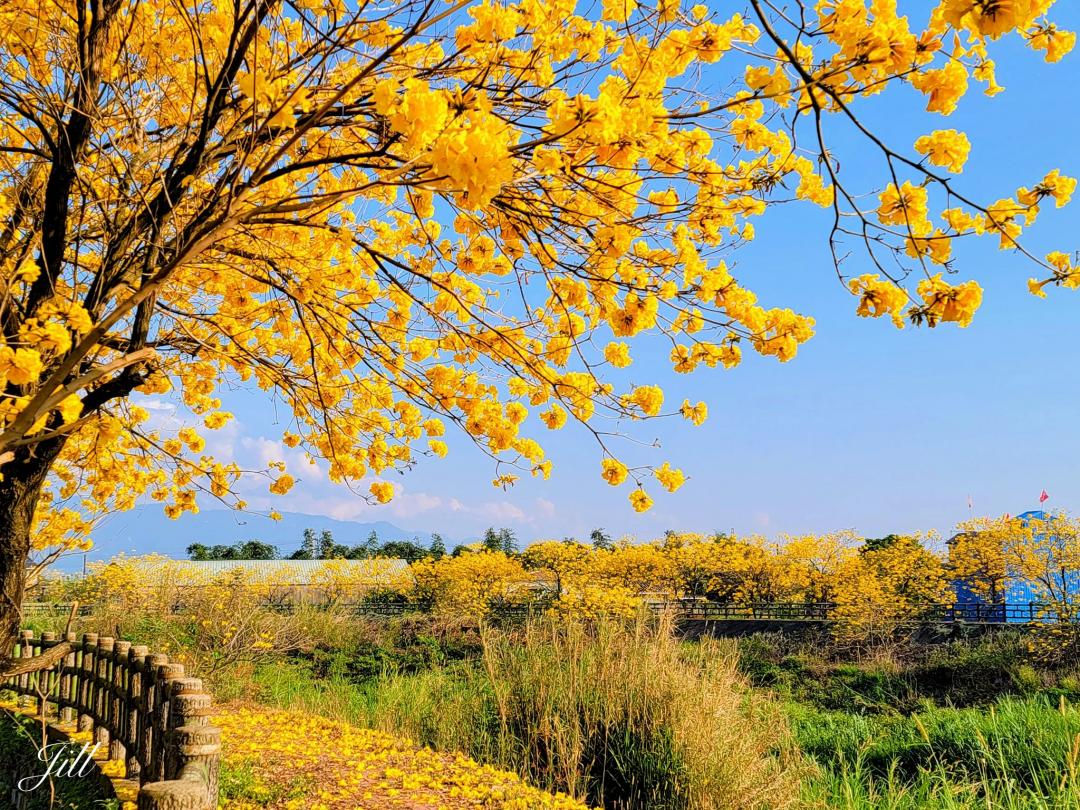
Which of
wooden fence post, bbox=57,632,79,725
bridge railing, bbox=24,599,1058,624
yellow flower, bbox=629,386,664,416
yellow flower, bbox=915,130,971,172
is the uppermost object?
yellow flower, bbox=915,130,971,172

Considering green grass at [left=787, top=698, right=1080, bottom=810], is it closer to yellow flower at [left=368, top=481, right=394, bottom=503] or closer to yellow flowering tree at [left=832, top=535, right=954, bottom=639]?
yellow flower at [left=368, top=481, right=394, bottom=503]

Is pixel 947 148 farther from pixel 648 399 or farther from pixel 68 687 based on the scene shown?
pixel 68 687

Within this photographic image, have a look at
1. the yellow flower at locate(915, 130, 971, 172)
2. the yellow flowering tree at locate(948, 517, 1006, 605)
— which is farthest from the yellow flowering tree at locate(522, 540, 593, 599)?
the yellow flower at locate(915, 130, 971, 172)

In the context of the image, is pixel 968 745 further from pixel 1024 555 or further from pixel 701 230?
pixel 1024 555

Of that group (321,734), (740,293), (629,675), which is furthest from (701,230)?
(321,734)

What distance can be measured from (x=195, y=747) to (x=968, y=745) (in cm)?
663

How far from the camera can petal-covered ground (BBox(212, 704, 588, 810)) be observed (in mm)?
4156

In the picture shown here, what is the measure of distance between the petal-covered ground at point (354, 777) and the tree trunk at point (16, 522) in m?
1.31

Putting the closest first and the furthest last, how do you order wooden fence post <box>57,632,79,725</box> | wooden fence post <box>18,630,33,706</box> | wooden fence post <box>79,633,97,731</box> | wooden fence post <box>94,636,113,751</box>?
1. wooden fence post <box>94,636,113,751</box>
2. wooden fence post <box>79,633,97,731</box>
3. wooden fence post <box>57,632,79,725</box>
4. wooden fence post <box>18,630,33,706</box>

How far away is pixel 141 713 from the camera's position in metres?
4.28

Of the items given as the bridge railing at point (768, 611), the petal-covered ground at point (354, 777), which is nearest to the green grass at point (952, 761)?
the petal-covered ground at point (354, 777)

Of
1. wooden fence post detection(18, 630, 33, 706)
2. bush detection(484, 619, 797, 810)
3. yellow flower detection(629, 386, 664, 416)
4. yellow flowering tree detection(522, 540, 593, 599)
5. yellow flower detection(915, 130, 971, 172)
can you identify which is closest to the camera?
yellow flower detection(915, 130, 971, 172)

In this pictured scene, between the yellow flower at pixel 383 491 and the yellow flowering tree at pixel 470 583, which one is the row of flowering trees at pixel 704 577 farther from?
the yellow flower at pixel 383 491

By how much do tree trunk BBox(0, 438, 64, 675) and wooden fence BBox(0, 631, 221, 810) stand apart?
0.36m
